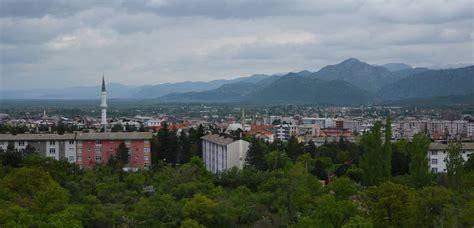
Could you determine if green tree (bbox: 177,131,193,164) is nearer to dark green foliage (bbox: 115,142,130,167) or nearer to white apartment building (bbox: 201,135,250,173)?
white apartment building (bbox: 201,135,250,173)

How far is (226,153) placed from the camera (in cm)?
3119

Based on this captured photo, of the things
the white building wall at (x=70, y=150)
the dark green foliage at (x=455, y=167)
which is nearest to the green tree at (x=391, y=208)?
the dark green foliage at (x=455, y=167)

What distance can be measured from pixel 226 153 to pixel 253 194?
9.82m

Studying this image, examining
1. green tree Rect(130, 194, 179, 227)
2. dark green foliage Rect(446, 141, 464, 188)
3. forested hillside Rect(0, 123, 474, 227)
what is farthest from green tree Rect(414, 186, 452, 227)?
green tree Rect(130, 194, 179, 227)

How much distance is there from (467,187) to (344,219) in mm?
7644

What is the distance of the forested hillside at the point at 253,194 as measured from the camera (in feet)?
52.6

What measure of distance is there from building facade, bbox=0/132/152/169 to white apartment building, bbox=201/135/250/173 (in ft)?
11.4

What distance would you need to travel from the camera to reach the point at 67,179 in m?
24.5

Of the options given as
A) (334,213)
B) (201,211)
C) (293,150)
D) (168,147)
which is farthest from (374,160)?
(168,147)

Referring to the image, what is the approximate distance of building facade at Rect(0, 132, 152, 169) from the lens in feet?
112

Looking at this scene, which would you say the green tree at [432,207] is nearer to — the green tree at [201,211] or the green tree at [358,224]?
the green tree at [358,224]

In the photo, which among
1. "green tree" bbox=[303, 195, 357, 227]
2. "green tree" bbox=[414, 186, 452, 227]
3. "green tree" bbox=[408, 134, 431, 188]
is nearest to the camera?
"green tree" bbox=[303, 195, 357, 227]

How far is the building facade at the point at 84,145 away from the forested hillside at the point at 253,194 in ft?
11.1

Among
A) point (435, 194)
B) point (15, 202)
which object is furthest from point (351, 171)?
point (15, 202)
